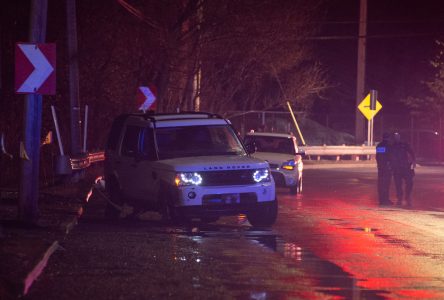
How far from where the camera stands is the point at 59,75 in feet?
82.5

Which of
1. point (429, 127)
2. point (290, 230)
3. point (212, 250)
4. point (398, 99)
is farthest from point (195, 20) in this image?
point (398, 99)

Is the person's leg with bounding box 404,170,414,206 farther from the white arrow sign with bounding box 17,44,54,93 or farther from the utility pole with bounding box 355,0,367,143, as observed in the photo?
the utility pole with bounding box 355,0,367,143

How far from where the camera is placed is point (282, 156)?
2211 cm

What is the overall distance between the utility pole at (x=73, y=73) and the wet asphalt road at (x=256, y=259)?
480cm

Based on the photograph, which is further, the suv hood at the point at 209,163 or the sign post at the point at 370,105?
the sign post at the point at 370,105

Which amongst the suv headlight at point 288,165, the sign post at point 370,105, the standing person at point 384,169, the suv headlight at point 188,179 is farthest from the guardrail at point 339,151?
the suv headlight at point 188,179

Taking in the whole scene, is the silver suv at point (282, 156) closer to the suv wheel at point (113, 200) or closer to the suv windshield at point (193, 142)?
the suv wheel at point (113, 200)

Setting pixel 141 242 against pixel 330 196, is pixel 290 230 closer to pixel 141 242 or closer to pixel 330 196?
pixel 141 242

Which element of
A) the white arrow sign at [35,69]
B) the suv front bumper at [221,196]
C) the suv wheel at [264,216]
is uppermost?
the white arrow sign at [35,69]

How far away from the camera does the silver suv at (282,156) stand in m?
21.6

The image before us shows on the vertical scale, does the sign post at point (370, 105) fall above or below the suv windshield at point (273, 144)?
above

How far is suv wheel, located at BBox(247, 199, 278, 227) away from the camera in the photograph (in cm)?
1455

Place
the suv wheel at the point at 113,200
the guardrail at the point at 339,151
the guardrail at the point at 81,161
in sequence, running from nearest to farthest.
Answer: the suv wheel at the point at 113,200 → the guardrail at the point at 81,161 → the guardrail at the point at 339,151

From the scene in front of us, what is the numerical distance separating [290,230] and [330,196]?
24.6 ft
